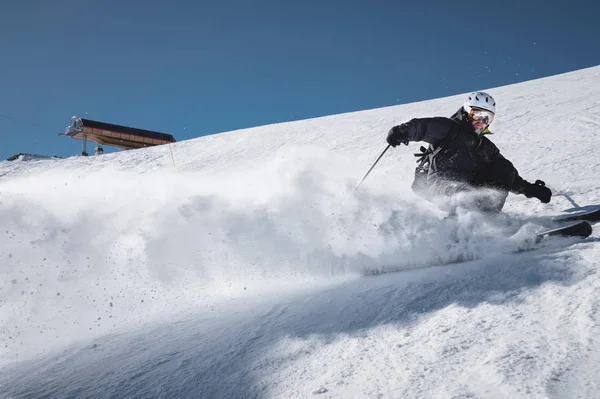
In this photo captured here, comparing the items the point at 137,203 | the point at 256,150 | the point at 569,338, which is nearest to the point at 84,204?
the point at 137,203

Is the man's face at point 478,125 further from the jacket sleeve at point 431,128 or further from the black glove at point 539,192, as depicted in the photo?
the black glove at point 539,192

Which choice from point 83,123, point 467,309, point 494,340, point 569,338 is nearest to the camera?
point 569,338

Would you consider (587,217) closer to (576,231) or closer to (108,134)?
(576,231)

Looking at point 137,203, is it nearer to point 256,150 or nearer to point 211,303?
point 211,303

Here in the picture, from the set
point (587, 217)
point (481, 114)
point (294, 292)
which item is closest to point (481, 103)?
point (481, 114)

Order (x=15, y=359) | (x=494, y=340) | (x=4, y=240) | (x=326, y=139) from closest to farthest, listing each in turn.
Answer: (x=494, y=340) < (x=15, y=359) < (x=4, y=240) < (x=326, y=139)

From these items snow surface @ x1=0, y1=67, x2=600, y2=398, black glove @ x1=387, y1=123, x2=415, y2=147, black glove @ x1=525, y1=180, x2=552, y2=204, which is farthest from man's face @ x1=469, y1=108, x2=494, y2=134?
snow surface @ x1=0, y1=67, x2=600, y2=398

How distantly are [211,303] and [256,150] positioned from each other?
25.6 ft

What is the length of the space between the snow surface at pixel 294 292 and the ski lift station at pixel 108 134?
2177 cm

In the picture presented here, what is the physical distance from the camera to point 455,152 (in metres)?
4.43

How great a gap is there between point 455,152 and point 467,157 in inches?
5.5

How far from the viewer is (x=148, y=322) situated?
130 inches

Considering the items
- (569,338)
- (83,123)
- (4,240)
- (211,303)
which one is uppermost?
(83,123)

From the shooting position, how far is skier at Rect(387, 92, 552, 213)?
4379 millimetres
